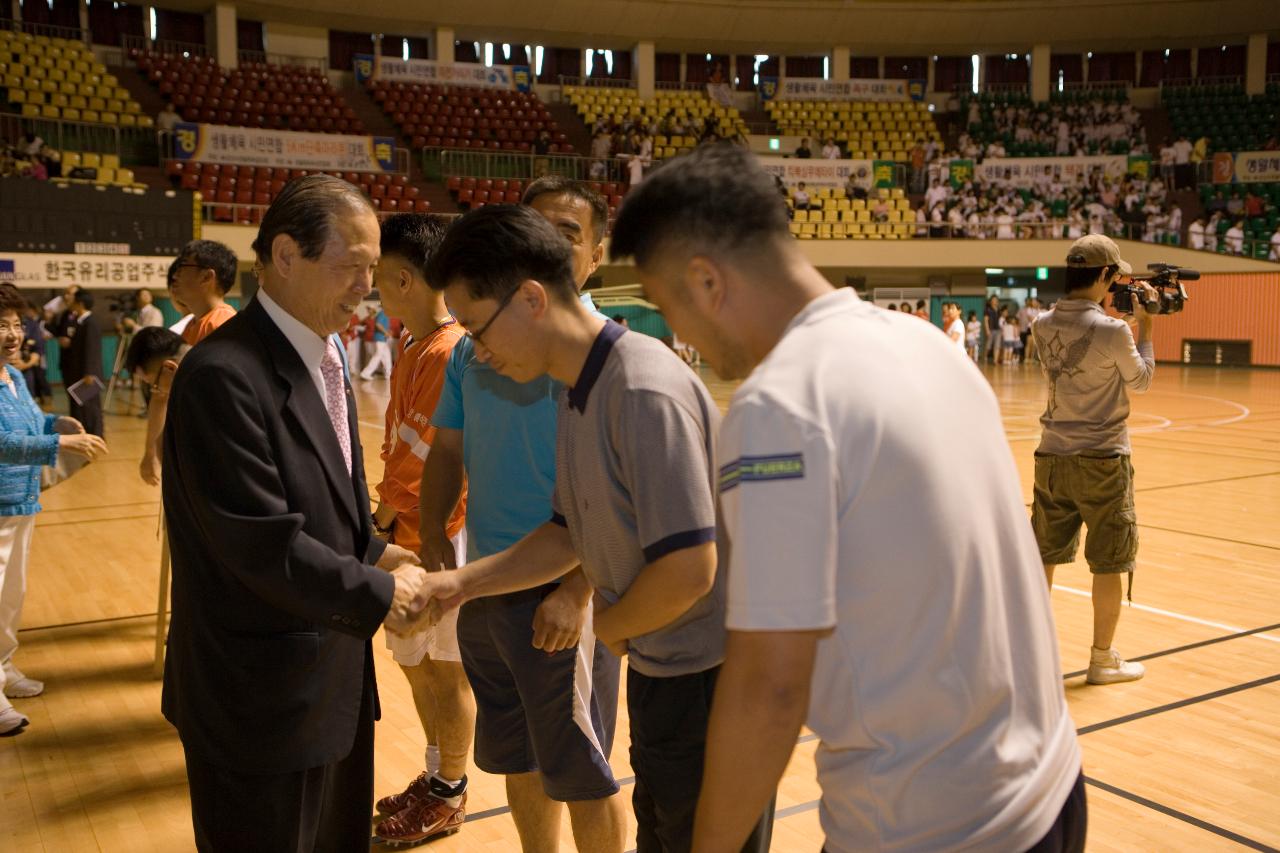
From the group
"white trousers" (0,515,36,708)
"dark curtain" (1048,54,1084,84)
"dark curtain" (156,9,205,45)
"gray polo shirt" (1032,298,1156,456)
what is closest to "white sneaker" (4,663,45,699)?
"white trousers" (0,515,36,708)

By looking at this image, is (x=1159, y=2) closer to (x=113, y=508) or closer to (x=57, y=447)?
(x=113, y=508)

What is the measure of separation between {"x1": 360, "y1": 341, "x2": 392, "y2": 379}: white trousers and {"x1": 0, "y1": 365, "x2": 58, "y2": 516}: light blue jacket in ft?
56.1

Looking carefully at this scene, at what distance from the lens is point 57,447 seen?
423cm

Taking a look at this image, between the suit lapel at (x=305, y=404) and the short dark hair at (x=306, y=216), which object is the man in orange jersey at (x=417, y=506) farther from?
the suit lapel at (x=305, y=404)

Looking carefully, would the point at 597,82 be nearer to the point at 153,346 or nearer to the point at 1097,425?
the point at 153,346

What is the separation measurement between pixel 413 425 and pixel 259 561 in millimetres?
1542

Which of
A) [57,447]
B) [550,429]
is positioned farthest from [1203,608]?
[57,447]

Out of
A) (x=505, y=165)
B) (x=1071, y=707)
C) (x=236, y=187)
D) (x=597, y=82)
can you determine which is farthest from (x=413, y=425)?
(x=597, y=82)

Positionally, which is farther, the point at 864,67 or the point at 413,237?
the point at 864,67

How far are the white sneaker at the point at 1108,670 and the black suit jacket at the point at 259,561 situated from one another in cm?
368

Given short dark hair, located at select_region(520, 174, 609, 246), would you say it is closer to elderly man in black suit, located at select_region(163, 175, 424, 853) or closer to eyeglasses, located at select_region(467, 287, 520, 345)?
elderly man in black suit, located at select_region(163, 175, 424, 853)

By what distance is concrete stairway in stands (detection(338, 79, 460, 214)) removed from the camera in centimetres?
2447

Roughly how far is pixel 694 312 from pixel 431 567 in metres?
1.78

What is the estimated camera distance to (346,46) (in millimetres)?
29562
